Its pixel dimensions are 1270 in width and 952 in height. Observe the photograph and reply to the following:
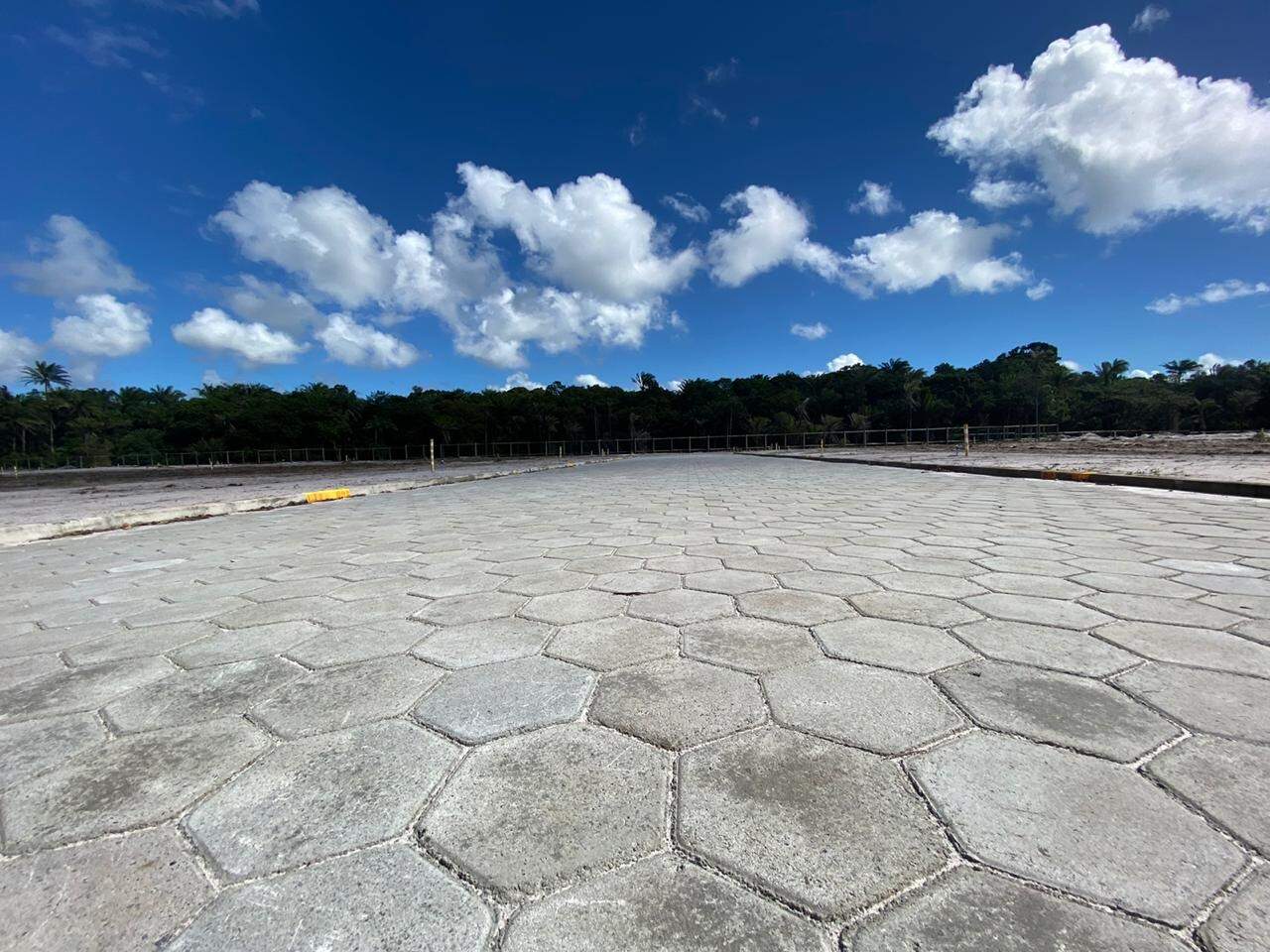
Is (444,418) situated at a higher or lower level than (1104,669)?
higher

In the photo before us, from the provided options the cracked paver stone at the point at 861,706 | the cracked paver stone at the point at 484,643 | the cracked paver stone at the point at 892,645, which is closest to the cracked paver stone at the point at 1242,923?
the cracked paver stone at the point at 861,706

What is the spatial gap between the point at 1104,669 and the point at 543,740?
1496 mm

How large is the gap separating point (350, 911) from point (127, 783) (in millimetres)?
696

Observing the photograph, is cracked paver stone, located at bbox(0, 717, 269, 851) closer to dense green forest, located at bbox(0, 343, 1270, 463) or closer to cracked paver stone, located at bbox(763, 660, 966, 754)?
cracked paver stone, located at bbox(763, 660, 966, 754)

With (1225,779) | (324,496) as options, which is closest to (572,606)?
(1225,779)

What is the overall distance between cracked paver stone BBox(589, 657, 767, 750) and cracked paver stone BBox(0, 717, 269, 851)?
0.81 meters

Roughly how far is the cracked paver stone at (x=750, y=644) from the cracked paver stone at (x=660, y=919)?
76cm

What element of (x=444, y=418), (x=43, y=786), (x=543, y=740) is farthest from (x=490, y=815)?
(x=444, y=418)

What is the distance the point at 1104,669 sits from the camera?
1481mm

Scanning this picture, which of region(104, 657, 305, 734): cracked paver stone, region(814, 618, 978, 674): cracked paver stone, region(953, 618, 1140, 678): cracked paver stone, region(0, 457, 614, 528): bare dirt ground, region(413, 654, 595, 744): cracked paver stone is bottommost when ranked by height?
region(0, 457, 614, 528): bare dirt ground

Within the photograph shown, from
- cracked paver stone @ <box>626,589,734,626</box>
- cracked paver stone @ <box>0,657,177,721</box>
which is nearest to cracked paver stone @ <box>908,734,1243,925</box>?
cracked paver stone @ <box>626,589,734,626</box>

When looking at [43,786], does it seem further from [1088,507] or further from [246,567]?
[1088,507]

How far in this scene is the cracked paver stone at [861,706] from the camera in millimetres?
1213

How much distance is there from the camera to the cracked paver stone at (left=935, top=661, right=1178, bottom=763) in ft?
3.81
